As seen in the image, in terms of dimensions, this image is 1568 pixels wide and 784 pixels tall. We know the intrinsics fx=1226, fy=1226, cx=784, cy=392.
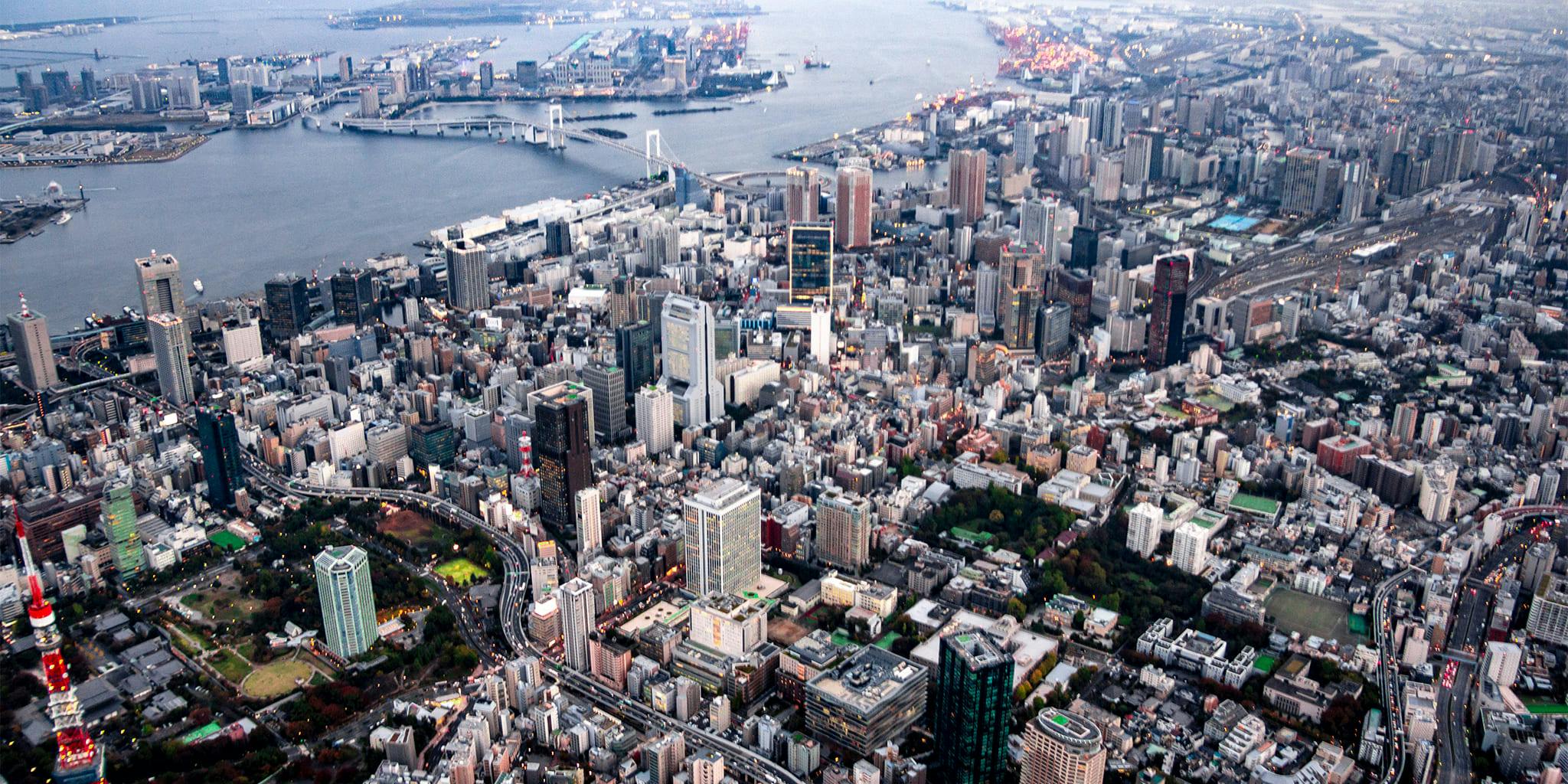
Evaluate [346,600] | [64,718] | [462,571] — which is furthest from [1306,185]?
[64,718]

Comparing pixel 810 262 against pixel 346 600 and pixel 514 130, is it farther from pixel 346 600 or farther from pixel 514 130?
pixel 514 130

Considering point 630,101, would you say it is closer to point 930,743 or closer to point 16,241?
point 16,241

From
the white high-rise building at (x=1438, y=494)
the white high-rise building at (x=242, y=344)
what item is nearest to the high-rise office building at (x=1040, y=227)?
the white high-rise building at (x=1438, y=494)

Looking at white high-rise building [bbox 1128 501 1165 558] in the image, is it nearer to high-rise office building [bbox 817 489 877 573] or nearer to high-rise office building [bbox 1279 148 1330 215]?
high-rise office building [bbox 817 489 877 573]

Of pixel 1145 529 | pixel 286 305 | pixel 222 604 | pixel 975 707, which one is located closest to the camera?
pixel 975 707

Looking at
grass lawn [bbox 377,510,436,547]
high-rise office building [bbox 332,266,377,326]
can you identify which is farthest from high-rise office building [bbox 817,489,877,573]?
high-rise office building [bbox 332,266,377,326]

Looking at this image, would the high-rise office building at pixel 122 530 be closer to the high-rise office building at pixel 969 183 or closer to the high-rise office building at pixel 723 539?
the high-rise office building at pixel 723 539
